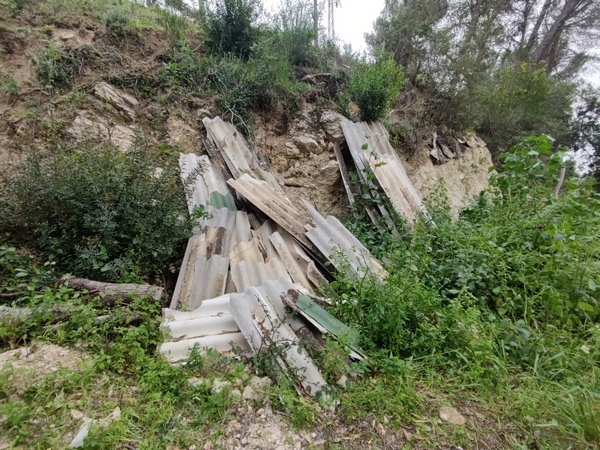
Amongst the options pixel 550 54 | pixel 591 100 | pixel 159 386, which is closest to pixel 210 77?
pixel 159 386

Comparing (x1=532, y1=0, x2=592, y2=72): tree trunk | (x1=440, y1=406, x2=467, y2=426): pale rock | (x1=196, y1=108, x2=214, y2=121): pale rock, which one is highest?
(x1=532, y1=0, x2=592, y2=72): tree trunk

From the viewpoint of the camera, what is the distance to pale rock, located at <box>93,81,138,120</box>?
3555 millimetres

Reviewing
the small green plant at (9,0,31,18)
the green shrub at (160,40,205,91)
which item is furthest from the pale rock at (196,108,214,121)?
the small green plant at (9,0,31,18)

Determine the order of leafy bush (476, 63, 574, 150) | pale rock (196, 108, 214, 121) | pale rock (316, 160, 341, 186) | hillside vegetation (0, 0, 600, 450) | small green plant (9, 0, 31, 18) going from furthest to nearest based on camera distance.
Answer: leafy bush (476, 63, 574, 150) < pale rock (316, 160, 341, 186) < pale rock (196, 108, 214, 121) < small green plant (9, 0, 31, 18) < hillside vegetation (0, 0, 600, 450)

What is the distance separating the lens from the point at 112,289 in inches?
79.4

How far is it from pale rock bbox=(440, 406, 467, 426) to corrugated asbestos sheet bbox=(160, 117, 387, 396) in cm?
59

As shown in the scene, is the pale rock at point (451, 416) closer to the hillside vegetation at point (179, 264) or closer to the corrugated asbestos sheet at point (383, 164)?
the hillside vegetation at point (179, 264)

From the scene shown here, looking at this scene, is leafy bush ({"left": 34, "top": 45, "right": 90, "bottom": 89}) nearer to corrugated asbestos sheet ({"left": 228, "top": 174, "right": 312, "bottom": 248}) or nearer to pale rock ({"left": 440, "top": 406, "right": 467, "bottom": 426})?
corrugated asbestos sheet ({"left": 228, "top": 174, "right": 312, "bottom": 248})

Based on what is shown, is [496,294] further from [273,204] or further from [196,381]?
[196,381]

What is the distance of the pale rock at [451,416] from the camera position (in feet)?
5.29

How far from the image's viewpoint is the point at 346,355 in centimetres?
179

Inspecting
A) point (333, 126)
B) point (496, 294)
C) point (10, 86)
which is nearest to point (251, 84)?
point (333, 126)

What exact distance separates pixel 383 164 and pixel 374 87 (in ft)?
4.38

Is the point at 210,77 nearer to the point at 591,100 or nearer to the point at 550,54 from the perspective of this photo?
the point at 550,54
